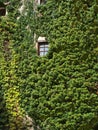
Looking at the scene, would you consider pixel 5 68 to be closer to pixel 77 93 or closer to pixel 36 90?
pixel 36 90

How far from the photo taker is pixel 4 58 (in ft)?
61.1

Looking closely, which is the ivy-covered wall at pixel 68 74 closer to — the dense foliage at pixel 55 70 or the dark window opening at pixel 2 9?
the dense foliage at pixel 55 70

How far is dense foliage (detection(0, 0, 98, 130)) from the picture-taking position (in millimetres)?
16250

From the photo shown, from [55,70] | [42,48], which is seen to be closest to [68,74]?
[55,70]

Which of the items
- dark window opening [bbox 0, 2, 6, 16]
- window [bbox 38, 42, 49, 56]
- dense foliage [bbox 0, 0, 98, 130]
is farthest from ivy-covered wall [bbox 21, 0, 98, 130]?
dark window opening [bbox 0, 2, 6, 16]

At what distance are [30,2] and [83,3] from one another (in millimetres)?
2801

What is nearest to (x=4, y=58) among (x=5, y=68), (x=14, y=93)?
(x=5, y=68)

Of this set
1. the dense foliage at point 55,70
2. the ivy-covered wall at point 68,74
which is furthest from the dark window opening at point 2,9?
the ivy-covered wall at point 68,74

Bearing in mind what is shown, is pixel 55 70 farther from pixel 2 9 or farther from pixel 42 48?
pixel 2 9

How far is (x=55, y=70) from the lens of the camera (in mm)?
16609

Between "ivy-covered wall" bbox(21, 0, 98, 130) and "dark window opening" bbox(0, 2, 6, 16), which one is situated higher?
"dark window opening" bbox(0, 2, 6, 16)

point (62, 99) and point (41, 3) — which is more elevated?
point (41, 3)

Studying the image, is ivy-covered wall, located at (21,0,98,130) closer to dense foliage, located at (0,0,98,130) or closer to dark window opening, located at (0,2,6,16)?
dense foliage, located at (0,0,98,130)

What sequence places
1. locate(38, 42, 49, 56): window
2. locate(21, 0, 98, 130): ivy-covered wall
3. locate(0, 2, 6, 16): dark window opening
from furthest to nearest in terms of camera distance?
locate(0, 2, 6, 16): dark window opening, locate(38, 42, 49, 56): window, locate(21, 0, 98, 130): ivy-covered wall
